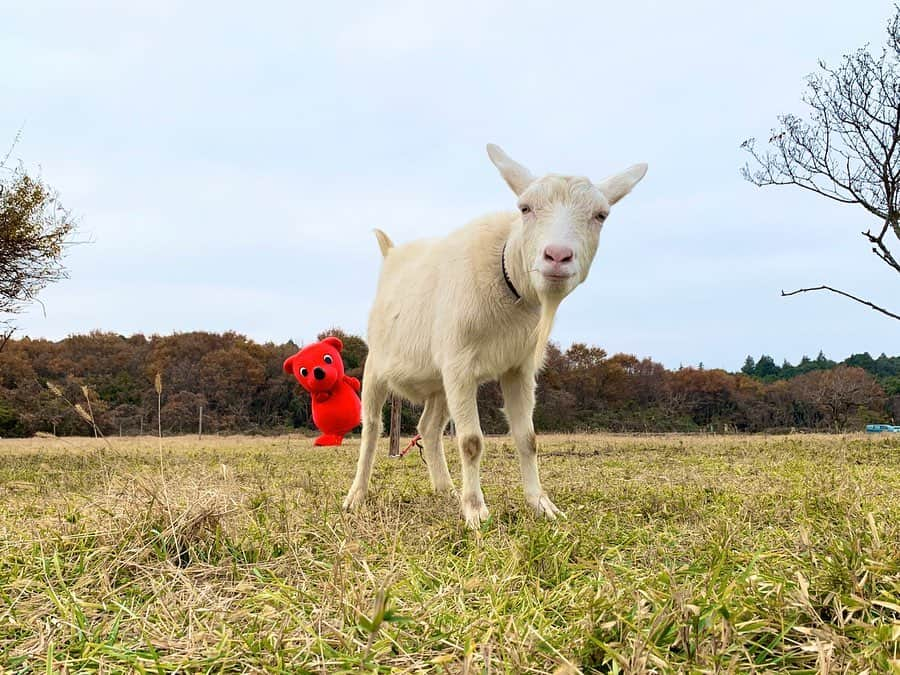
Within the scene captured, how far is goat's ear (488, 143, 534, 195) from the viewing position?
373 centimetres

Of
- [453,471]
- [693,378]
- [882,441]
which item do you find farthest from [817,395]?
[453,471]

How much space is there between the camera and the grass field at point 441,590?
1.55 metres

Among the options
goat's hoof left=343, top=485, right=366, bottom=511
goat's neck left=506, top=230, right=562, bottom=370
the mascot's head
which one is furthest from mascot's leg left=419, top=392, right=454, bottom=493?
the mascot's head

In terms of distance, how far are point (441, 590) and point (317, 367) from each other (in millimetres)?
9555

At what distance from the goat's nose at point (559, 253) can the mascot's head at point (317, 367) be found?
28.4 feet

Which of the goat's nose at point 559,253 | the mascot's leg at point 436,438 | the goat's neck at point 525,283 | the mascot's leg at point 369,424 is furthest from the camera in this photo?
the mascot's leg at point 436,438

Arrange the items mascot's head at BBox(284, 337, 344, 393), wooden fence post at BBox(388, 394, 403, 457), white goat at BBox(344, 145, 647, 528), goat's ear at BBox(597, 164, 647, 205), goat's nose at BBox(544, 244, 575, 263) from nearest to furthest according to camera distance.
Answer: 1. goat's nose at BBox(544, 244, 575, 263)
2. white goat at BBox(344, 145, 647, 528)
3. goat's ear at BBox(597, 164, 647, 205)
4. mascot's head at BBox(284, 337, 344, 393)
5. wooden fence post at BBox(388, 394, 403, 457)

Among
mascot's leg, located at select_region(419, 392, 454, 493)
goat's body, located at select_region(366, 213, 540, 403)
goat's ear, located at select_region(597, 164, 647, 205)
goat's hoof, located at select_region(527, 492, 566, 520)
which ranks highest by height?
A: goat's ear, located at select_region(597, 164, 647, 205)

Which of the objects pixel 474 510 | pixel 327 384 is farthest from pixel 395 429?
pixel 474 510

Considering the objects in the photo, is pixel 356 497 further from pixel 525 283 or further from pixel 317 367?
pixel 317 367

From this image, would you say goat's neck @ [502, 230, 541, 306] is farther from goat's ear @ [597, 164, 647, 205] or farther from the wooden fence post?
the wooden fence post

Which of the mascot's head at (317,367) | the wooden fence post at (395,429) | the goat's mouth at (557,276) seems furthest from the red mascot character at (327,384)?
the goat's mouth at (557,276)

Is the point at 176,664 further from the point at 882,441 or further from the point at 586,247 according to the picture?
the point at 882,441

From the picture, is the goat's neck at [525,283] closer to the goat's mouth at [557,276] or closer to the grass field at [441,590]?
Answer: the goat's mouth at [557,276]
